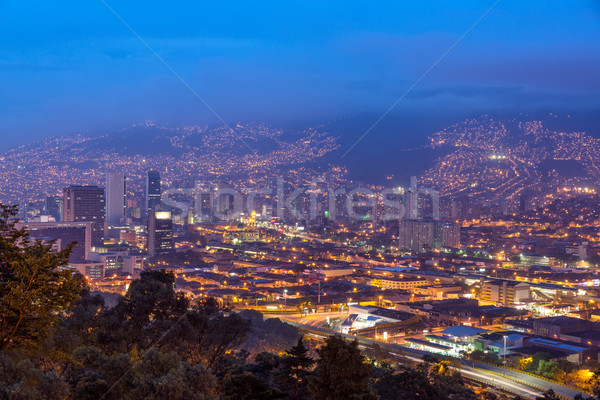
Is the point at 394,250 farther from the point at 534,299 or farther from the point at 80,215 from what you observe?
the point at 80,215

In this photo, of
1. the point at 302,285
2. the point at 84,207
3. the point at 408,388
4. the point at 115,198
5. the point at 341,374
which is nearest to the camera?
the point at 341,374

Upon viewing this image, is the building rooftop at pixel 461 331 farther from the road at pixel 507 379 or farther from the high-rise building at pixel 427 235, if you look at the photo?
the high-rise building at pixel 427 235

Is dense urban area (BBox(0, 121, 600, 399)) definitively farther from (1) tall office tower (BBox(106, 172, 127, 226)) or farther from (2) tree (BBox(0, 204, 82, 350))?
(1) tall office tower (BBox(106, 172, 127, 226))

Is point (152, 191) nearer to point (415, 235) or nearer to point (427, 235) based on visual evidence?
point (415, 235)

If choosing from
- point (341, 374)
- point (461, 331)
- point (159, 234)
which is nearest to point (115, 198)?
point (159, 234)

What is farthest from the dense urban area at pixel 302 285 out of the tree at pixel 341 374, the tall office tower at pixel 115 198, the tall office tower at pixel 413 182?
the tall office tower at pixel 413 182

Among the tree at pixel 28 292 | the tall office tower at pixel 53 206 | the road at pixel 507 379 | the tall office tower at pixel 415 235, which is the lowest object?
the road at pixel 507 379

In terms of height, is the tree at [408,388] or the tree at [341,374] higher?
the tree at [341,374]
